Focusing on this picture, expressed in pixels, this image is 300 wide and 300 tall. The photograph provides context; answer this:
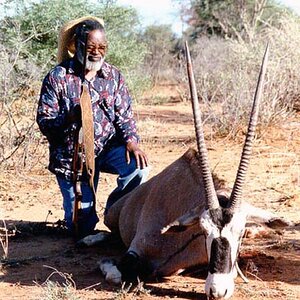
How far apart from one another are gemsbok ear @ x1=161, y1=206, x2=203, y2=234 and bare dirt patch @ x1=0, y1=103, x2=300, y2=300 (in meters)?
0.36

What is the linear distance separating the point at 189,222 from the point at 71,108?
1558mm

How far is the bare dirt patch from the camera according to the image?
438cm

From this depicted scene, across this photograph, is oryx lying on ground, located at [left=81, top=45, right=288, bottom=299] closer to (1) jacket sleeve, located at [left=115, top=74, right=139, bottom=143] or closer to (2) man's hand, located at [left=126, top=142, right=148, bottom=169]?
(2) man's hand, located at [left=126, top=142, right=148, bottom=169]

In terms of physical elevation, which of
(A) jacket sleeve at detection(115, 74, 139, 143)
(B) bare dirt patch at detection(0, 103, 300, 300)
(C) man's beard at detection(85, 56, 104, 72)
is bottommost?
(B) bare dirt patch at detection(0, 103, 300, 300)

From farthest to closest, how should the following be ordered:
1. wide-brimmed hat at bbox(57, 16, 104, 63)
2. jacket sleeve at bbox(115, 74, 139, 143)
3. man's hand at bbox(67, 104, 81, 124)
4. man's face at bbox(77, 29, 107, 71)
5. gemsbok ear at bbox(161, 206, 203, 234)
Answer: wide-brimmed hat at bbox(57, 16, 104, 63), jacket sleeve at bbox(115, 74, 139, 143), man's face at bbox(77, 29, 107, 71), man's hand at bbox(67, 104, 81, 124), gemsbok ear at bbox(161, 206, 203, 234)

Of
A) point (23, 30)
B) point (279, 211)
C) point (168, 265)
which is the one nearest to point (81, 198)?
point (168, 265)

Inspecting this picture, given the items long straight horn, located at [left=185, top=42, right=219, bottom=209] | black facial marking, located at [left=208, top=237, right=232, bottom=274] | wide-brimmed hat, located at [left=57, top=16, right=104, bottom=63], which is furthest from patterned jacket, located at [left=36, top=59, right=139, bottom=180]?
black facial marking, located at [left=208, top=237, right=232, bottom=274]

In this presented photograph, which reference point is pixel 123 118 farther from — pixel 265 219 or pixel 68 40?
pixel 265 219

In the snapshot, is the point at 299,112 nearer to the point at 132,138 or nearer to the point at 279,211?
the point at 279,211

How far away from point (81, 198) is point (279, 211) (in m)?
1.82

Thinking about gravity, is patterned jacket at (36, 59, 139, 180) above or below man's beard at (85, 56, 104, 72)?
below

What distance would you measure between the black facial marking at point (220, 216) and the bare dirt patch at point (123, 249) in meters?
0.45

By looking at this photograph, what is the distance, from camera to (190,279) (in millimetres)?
4574

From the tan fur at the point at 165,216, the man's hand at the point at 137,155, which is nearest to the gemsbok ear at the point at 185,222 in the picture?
the tan fur at the point at 165,216
